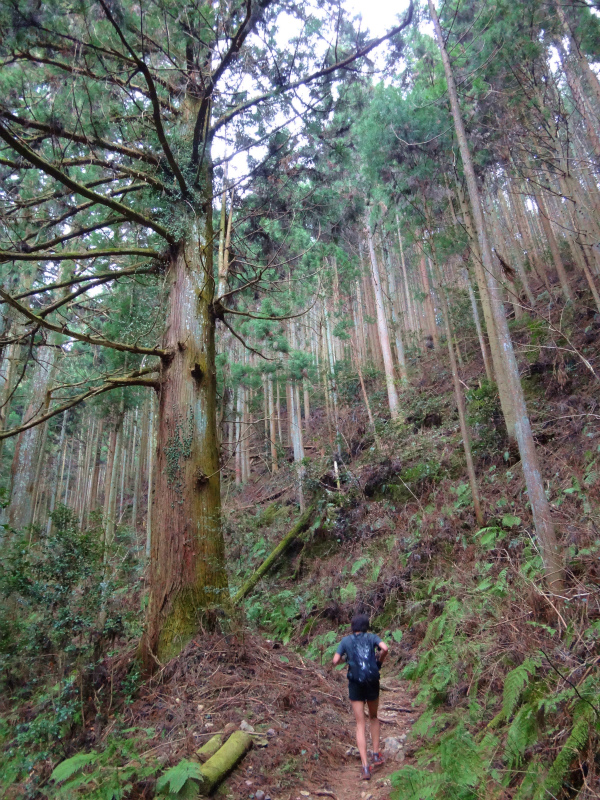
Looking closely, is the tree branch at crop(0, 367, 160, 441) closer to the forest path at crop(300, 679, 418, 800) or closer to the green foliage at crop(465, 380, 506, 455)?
the forest path at crop(300, 679, 418, 800)

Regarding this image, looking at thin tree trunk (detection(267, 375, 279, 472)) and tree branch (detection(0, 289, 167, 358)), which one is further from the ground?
thin tree trunk (detection(267, 375, 279, 472))

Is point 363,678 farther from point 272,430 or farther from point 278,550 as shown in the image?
point 272,430

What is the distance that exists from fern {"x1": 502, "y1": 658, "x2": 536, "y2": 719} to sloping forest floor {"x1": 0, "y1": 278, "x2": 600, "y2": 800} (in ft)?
0.05

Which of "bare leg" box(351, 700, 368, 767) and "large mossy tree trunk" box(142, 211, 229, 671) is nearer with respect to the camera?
"bare leg" box(351, 700, 368, 767)

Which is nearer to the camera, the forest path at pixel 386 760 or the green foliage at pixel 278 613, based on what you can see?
the forest path at pixel 386 760

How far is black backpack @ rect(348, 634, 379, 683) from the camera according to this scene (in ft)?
12.8

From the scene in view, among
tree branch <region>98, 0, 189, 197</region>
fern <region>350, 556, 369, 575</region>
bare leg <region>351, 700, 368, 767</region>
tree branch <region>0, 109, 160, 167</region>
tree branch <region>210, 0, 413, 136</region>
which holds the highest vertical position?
tree branch <region>210, 0, 413, 136</region>

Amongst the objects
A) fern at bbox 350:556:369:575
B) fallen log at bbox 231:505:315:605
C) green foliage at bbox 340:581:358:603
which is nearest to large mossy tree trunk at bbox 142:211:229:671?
green foliage at bbox 340:581:358:603

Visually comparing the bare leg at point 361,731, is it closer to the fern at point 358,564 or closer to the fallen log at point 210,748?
the fallen log at point 210,748

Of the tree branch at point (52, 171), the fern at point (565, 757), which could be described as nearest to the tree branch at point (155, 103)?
the tree branch at point (52, 171)

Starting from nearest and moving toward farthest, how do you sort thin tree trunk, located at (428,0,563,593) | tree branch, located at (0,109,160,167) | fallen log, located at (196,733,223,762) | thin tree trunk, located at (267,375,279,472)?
fallen log, located at (196,733,223,762) → thin tree trunk, located at (428,0,563,593) → tree branch, located at (0,109,160,167) → thin tree trunk, located at (267,375,279,472)

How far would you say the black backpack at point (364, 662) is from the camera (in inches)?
154

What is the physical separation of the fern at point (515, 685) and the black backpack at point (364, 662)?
1.03 meters

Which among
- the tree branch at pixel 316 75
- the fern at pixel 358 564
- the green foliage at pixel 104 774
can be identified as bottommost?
the green foliage at pixel 104 774
